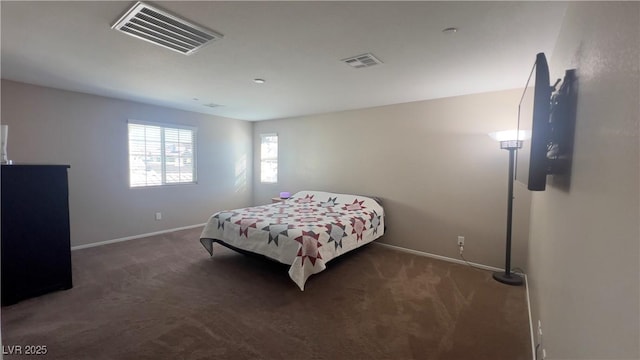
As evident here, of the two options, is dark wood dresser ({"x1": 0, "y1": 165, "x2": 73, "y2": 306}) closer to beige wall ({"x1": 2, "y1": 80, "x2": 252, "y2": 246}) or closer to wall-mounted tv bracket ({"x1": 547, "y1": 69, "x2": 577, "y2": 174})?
beige wall ({"x1": 2, "y1": 80, "x2": 252, "y2": 246})

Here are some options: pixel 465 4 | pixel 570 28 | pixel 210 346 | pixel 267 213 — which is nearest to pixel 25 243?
pixel 210 346

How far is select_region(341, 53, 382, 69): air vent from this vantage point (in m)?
2.54

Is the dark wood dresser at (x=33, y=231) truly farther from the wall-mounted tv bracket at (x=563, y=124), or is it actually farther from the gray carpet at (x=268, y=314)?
the wall-mounted tv bracket at (x=563, y=124)

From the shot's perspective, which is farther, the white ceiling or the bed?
the bed

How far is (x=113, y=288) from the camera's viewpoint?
2.83 meters

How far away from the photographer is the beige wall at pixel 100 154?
3609 mm

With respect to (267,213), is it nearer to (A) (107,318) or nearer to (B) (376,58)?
(A) (107,318)

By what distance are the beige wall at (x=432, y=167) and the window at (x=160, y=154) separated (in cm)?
249

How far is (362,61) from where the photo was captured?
2.64 metres

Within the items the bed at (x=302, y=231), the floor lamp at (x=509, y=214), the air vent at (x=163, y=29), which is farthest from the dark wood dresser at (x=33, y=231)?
the floor lamp at (x=509, y=214)

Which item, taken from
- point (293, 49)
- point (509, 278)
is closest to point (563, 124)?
point (293, 49)

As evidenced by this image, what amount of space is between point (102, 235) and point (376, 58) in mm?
4707

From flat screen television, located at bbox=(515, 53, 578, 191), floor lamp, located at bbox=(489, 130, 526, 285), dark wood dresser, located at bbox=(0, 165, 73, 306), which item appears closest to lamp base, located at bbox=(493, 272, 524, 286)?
floor lamp, located at bbox=(489, 130, 526, 285)

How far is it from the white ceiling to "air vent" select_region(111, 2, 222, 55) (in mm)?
71
